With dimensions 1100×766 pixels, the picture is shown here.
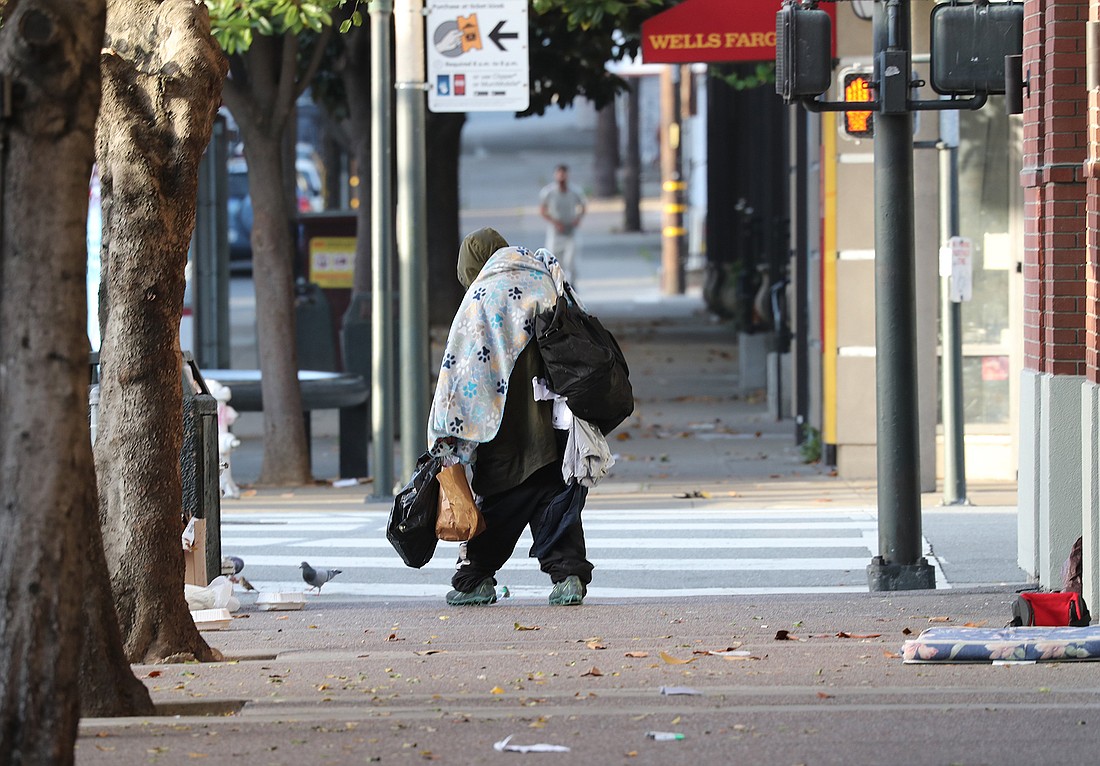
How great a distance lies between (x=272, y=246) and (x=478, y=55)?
259 centimetres

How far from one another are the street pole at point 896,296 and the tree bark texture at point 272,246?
6.27m

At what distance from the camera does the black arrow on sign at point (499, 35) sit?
12.4 metres

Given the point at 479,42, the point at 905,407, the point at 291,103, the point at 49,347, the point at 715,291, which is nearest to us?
the point at 49,347

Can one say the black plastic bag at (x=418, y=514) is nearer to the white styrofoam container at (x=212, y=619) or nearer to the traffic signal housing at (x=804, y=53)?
the white styrofoam container at (x=212, y=619)

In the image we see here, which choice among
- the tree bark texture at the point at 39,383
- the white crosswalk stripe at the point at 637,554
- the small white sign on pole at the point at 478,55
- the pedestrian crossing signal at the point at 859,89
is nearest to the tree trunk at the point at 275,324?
the white crosswalk stripe at the point at 637,554

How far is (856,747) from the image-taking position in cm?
495

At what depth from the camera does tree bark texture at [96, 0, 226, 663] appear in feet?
21.9

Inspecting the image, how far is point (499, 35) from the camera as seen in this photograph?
12.4 metres

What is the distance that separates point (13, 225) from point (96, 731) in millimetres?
1578

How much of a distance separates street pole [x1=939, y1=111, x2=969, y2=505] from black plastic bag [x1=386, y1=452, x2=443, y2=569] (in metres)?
4.72

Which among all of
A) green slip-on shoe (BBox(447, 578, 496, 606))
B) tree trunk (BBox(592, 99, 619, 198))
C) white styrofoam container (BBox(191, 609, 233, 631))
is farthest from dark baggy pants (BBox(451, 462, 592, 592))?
tree trunk (BBox(592, 99, 619, 198))

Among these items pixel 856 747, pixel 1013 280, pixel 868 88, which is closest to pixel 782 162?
pixel 1013 280

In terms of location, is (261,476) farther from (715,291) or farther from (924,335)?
(715,291)

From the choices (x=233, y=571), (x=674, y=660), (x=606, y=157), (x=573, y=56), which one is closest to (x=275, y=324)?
(x=233, y=571)
